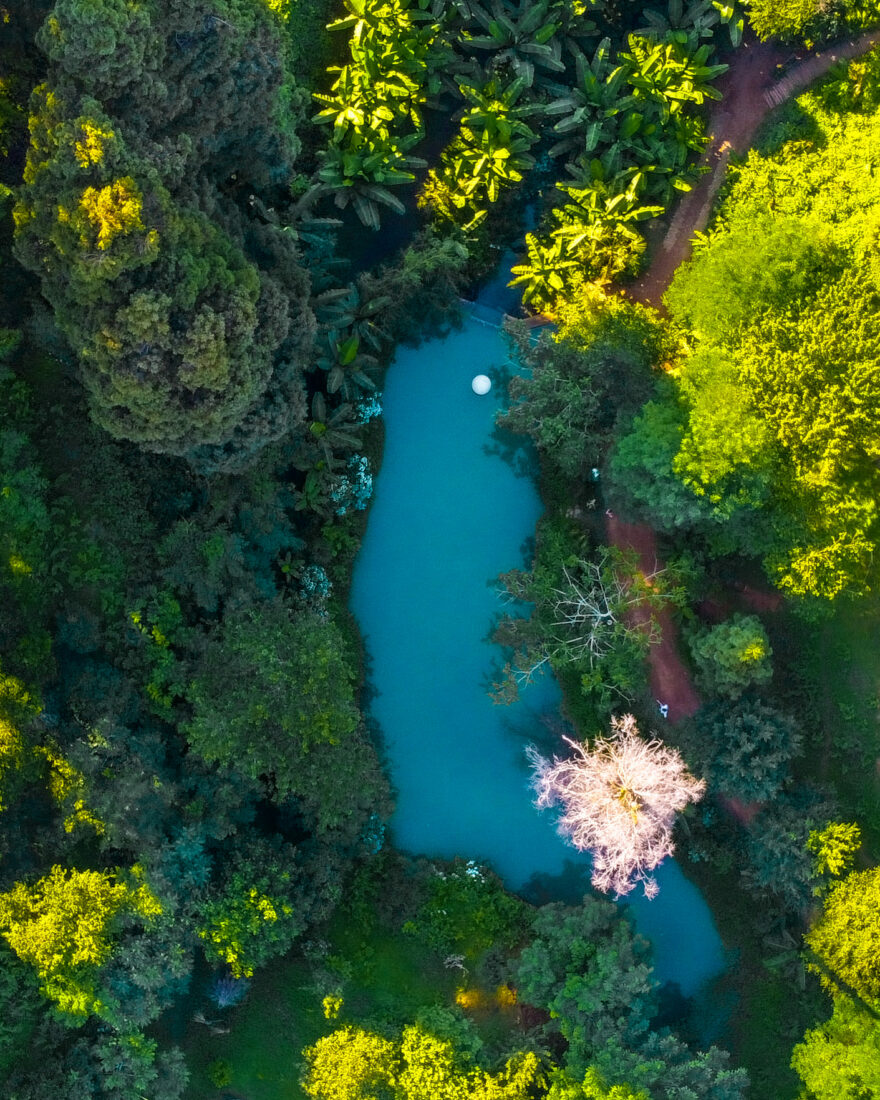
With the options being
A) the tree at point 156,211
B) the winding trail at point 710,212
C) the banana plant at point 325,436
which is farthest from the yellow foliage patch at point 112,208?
the winding trail at point 710,212

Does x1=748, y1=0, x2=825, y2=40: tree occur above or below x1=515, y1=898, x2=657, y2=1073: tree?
above

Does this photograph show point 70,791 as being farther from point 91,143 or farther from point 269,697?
point 91,143

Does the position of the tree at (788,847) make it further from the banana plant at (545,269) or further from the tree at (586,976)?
the banana plant at (545,269)

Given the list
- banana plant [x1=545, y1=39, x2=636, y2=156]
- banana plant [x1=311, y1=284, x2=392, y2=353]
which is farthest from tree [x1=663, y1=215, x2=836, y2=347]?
banana plant [x1=311, y1=284, x2=392, y2=353]

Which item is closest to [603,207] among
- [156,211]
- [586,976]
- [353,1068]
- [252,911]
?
[156,211]

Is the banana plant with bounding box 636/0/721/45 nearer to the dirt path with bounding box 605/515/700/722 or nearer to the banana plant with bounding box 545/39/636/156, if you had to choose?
the banana plant with bounding box 545/39/636/156

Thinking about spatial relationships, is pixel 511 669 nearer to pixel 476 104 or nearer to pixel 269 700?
pixel 269 700

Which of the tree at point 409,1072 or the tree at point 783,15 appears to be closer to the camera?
the tree at point 409,1072
